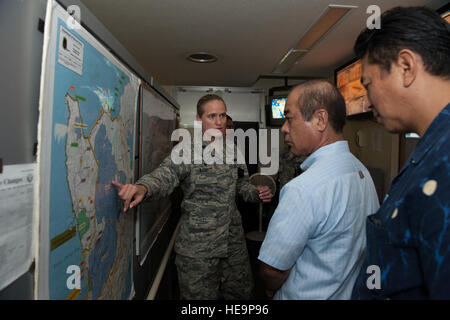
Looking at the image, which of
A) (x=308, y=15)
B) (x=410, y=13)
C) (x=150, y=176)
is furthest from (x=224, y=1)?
(x=410, y=13)

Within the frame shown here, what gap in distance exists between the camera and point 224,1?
6.02 ft

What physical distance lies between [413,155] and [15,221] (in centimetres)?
90

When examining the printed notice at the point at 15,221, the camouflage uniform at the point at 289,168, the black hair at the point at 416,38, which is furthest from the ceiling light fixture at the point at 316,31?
the printed notice at the point at 15,221

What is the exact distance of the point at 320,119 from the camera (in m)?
0.94

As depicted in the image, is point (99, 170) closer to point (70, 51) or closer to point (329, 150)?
point (70, 51)

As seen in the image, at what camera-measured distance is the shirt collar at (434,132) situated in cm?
48

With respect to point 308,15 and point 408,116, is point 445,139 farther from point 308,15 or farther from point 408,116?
point 308,15

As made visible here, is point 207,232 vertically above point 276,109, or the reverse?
point 276,109

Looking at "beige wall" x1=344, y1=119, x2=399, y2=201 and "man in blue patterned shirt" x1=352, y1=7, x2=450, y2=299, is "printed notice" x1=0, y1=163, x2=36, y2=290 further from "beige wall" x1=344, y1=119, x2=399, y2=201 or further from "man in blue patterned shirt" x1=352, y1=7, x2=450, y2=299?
"beige wall" x1=344, y1=119, x2=399, y2=201

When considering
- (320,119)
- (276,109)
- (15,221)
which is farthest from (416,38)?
(276,109)

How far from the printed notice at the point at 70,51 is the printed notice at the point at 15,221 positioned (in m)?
0.29

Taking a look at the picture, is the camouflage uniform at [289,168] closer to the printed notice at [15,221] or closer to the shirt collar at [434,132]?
the shirt collar at [434,132]

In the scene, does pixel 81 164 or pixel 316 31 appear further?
pixel 316 31

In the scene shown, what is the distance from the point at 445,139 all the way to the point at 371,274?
35 centimetres
